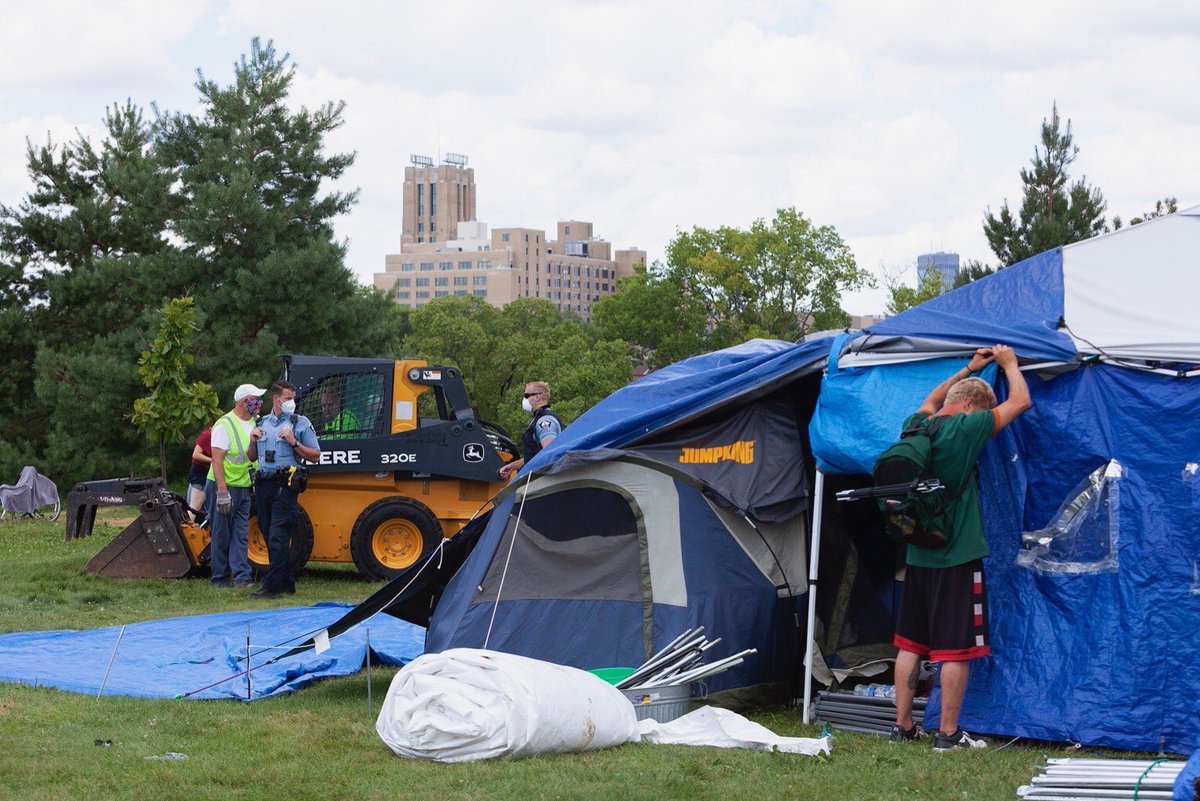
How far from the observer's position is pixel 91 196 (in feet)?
90.3

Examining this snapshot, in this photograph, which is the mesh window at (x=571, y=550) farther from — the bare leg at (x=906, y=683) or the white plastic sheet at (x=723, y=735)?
the bare leg at (x=906, y=683)

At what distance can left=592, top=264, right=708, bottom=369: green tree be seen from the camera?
176 ft

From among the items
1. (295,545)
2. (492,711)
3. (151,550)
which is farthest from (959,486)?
(151,550)

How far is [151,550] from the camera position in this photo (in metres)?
12.8

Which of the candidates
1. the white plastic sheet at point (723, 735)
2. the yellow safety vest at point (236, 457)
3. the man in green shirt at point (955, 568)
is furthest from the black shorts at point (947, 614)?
the yellow safety vest at point (236, 457)

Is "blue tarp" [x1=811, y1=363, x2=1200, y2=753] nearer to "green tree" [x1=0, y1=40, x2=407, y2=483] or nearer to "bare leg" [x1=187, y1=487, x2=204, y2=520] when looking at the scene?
"bare leg" [x1=187, y1=487, x2=204, y2=520]

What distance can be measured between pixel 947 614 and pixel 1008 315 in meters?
1.53

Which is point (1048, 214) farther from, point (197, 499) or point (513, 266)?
point (513, 266)

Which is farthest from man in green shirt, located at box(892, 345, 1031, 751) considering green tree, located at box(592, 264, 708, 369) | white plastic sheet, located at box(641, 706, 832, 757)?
green tree, located at box(592, 264, 708, 369)

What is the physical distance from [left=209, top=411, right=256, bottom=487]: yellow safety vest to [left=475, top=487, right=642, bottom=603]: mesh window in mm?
5458

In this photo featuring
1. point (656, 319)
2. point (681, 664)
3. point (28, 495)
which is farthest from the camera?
point (656, 319)

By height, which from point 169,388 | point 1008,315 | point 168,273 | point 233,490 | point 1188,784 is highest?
point 168,273

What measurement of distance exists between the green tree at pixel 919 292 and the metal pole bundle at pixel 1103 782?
39.5 m

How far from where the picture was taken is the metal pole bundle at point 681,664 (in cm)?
653
